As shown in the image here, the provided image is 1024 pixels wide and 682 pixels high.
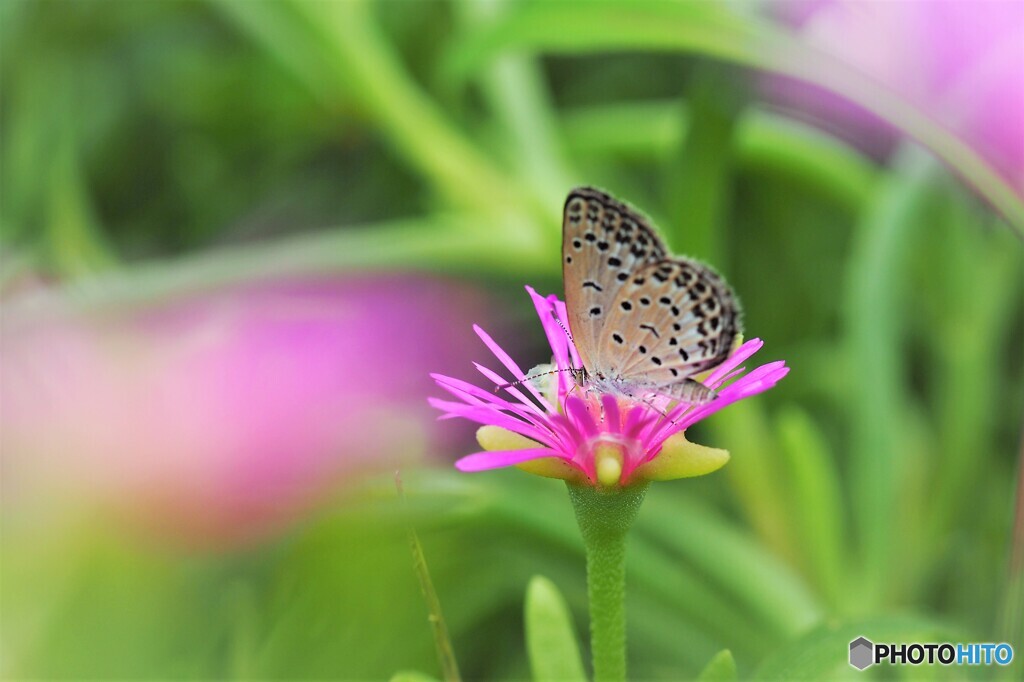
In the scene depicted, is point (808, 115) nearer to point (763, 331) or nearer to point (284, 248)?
point (763, 331)

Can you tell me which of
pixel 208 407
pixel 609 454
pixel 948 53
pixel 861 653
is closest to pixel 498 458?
pixel 609 454

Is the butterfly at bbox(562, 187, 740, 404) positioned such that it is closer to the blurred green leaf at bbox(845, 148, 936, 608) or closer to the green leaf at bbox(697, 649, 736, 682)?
the green leaf at bbox(697, 649, 736, 682)

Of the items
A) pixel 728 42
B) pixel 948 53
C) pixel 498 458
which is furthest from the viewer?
pixel 948 53

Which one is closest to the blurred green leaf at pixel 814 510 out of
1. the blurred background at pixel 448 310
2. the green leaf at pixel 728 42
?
the blurred background at pixel 448 310

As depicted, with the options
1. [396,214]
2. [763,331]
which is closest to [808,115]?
[763,331]

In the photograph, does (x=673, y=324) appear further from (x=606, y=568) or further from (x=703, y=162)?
(x=703, y=162)

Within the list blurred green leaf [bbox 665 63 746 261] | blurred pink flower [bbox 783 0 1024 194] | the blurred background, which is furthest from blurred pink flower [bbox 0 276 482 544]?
blurred pink flower [bbox 783 0 1024 194]

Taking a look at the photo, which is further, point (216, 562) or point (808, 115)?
point (808, 115)
